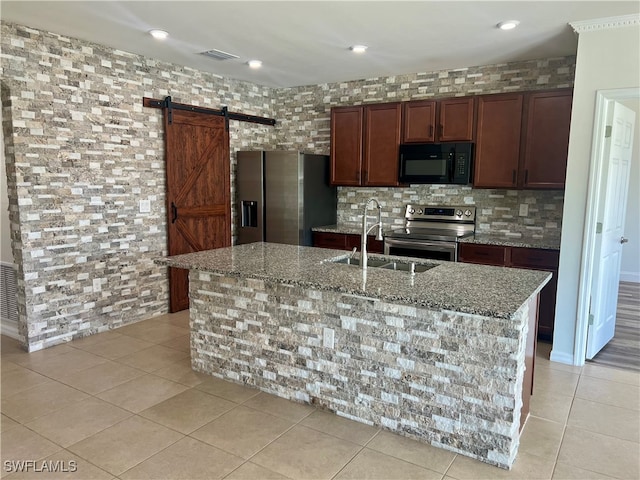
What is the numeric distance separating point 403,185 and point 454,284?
2606 mm

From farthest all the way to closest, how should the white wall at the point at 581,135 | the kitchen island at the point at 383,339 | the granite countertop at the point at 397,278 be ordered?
the white wall at the point at 581,135 < the kitchen island at the point at 383,339 < the granite countertop at the point at 397,278

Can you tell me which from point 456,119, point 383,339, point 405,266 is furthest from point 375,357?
point 456,119

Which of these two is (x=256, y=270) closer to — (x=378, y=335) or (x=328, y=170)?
(x=378, y=335)

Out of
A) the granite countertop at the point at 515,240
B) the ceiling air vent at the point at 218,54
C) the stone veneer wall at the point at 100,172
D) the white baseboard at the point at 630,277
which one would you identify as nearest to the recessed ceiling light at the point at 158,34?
the ceiling air vent at the point at 218,54

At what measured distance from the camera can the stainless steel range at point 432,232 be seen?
4.36 metres

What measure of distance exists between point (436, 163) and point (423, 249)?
91 cm

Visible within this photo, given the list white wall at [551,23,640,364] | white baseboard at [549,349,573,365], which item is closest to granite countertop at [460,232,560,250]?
white wall at [551,23,640,364]

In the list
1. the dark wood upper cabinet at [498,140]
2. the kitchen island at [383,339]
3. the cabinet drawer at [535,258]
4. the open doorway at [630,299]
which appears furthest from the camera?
the dark wood upper cabinet at [498,140]

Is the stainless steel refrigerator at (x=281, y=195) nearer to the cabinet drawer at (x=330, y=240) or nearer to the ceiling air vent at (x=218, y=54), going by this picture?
the cabinet drawer at (x=330, y=240)

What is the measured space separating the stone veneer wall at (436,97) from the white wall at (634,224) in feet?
10.3

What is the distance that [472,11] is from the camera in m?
3.08

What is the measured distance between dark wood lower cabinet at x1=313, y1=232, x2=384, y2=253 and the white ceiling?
5.92 ft

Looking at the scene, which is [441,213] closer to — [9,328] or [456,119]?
[456,119]

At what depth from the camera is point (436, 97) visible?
15.7 feet
